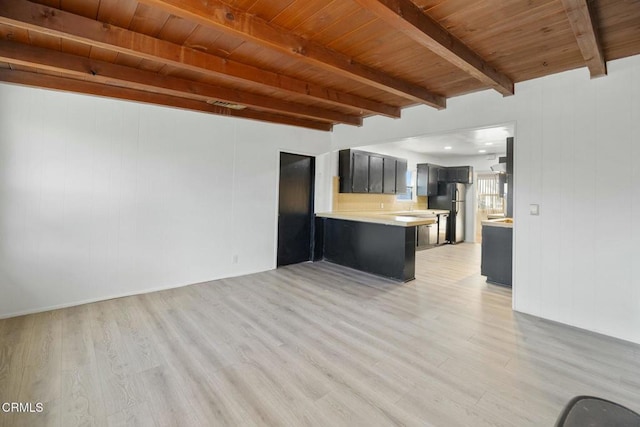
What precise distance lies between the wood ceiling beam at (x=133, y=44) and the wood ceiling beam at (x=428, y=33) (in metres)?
1.46

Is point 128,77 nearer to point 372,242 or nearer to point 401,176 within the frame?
point 372,242

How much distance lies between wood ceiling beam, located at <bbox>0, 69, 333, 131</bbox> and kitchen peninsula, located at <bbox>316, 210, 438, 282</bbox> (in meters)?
2.05

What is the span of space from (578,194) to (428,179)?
5.12 m

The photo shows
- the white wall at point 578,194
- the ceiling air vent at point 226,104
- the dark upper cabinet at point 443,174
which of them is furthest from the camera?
the dark upper cabinet at point 443,174

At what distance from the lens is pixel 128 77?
9.39 feet

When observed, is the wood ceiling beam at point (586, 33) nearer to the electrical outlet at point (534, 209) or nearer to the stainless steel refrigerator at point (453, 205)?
the electrical outlet at point (534, 209)

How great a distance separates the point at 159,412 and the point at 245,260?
9.68ft

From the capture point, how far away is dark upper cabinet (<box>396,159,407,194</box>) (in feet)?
22.9

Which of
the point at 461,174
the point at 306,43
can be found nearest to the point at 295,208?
the point at 306,43

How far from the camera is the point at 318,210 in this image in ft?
18.4

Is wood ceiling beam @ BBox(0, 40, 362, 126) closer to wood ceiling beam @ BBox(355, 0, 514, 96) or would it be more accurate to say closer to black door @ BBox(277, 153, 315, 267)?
black door @ BBox(277, 153, 315, 267)

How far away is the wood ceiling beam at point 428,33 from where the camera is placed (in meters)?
1.75

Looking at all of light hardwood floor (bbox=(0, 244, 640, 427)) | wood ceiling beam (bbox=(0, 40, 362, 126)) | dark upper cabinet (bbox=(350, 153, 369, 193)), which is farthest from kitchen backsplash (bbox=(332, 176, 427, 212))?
light hardwood floor (bbox=(0, 244, 640, 427))

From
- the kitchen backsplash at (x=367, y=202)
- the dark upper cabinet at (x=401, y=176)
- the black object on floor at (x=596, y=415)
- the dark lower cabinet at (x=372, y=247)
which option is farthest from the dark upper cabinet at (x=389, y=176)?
the black object on floor at (x=596, y=415)
